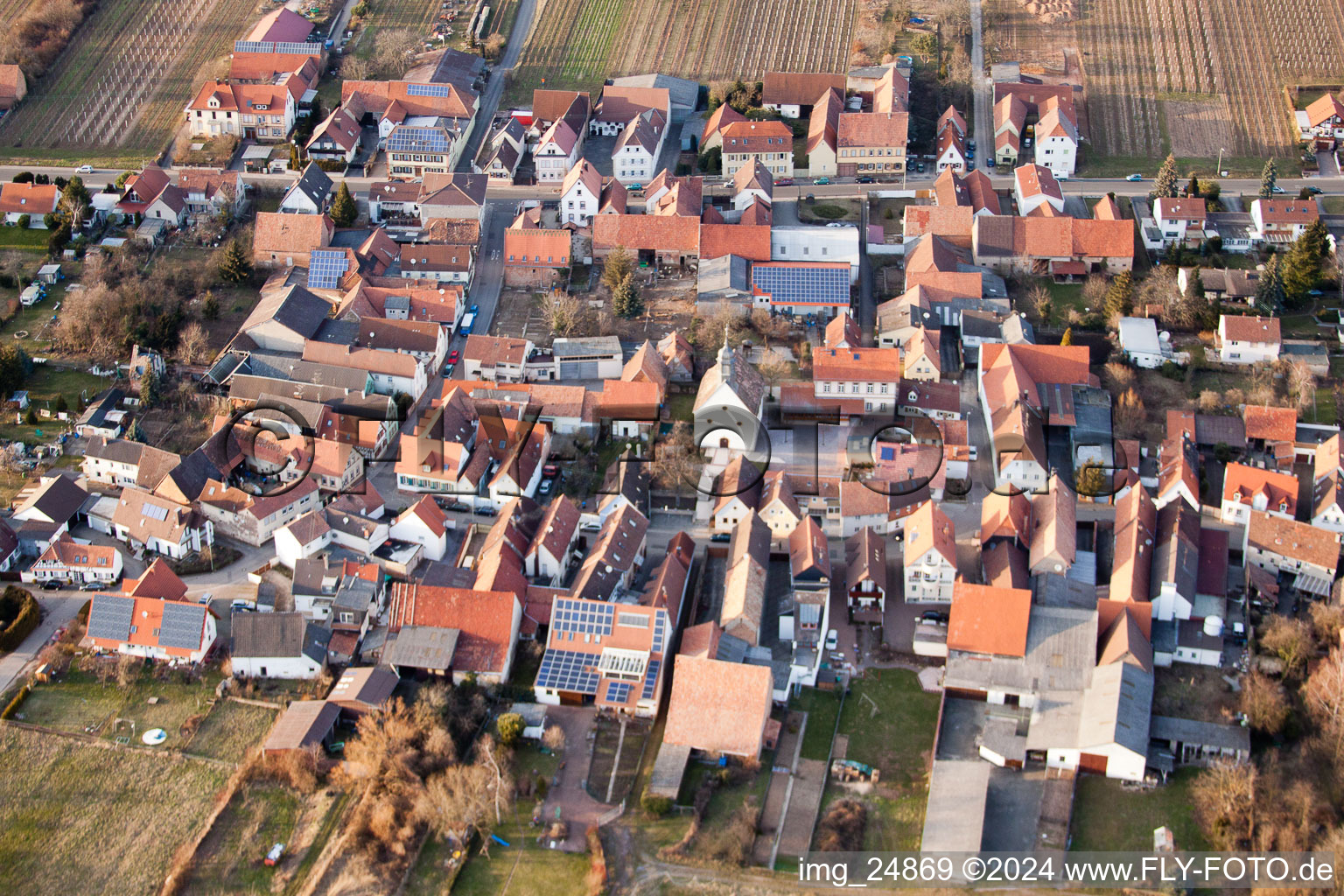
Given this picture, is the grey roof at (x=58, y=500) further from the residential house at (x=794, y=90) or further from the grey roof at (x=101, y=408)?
the residential house at (x=794, y=90)

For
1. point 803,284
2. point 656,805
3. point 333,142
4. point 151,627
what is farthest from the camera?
point 333,142

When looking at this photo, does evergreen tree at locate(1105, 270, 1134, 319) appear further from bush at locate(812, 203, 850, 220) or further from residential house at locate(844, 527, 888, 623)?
residential house at locate(844, 527, 888, 623)

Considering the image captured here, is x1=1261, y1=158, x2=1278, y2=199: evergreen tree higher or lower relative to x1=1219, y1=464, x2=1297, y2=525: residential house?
lower

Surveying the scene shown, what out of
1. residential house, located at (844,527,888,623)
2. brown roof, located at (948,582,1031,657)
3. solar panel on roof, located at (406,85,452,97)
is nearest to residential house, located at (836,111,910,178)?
solar panel on roof, located at (406,85,452,97)

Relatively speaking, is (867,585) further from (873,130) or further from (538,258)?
(873,130)

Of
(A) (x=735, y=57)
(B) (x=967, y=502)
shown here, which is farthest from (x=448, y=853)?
(A) (x=735, y=57)

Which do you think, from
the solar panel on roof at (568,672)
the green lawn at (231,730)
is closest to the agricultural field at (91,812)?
the green lawn at (231,730)

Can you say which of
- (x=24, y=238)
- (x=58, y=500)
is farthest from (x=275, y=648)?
(x=24, y=238)
